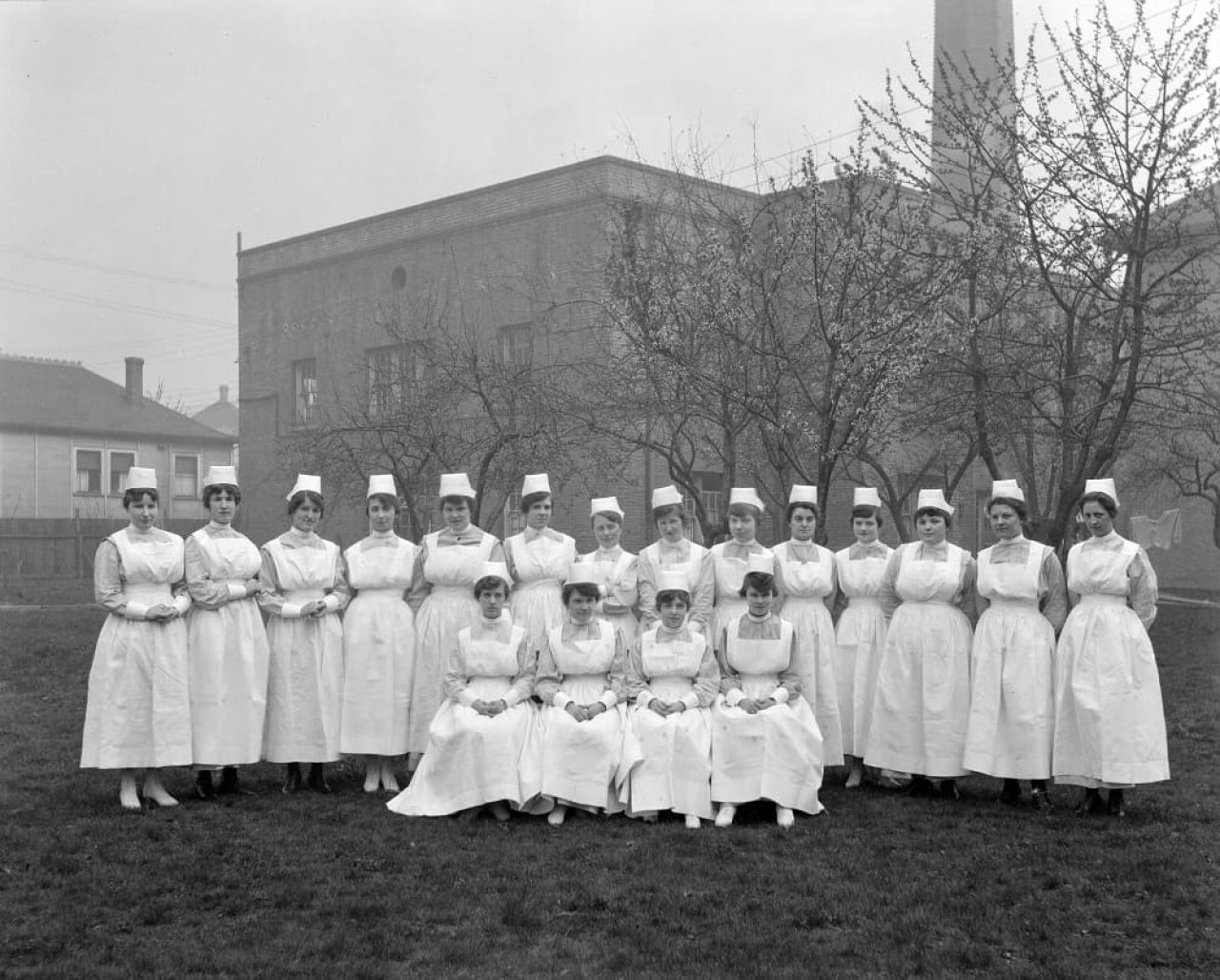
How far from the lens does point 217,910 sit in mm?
5820

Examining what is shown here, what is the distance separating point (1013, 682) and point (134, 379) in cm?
3924

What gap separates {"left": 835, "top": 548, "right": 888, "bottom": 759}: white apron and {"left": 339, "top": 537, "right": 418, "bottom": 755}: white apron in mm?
3026

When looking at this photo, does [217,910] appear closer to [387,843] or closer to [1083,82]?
[387,843]

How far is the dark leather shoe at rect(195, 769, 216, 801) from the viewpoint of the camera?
27.3 ft

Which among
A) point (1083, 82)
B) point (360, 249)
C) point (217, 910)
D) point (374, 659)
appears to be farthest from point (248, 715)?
point (360, 249)

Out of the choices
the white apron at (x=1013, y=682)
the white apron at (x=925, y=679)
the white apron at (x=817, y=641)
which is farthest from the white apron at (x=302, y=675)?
the white apron at (x=1013, y=682)

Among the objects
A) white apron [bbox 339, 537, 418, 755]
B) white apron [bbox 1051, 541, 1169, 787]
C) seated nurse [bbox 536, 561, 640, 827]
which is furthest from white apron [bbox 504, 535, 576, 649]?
white apron [bbox 1051, 541, 1169, 787]

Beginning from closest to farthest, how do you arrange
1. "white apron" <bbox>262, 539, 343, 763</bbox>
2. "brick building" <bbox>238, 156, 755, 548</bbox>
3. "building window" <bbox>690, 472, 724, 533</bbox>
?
"white apron" <bbox>262, 539, 343, 763</bbox> < "brick building" <bbox>238, 156, 755, 548</bbox> < "building window" <bbox>690, 472, 724, 533</bbox>

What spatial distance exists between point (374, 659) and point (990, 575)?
4.15 metres

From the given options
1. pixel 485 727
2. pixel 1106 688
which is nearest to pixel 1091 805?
pixel 1106 688

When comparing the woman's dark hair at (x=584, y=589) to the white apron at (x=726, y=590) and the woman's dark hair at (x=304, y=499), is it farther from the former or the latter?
the woman's dark hair at (x=304, y=499)

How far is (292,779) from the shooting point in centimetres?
863

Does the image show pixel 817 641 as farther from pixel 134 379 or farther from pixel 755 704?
pixel 134 379

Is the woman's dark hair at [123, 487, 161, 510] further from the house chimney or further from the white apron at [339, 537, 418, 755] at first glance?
the house chimney
